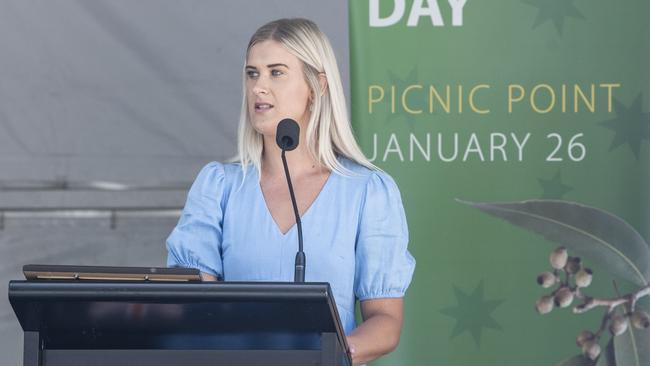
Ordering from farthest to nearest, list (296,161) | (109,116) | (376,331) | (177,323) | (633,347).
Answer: (109,116)
(633,347)
(296,161)
(376,331)
(177,323)

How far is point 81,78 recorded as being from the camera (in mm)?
3734

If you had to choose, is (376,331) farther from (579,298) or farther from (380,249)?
(579,298)

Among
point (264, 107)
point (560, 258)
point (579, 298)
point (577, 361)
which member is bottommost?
point (577, 361)

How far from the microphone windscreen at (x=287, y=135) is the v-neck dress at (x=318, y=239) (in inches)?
12.0

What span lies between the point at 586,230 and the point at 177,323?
1.88 metres

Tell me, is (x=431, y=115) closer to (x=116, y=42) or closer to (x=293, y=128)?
(x=116, y=42)

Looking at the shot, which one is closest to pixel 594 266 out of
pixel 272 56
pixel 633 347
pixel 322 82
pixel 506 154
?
pixel 633 347

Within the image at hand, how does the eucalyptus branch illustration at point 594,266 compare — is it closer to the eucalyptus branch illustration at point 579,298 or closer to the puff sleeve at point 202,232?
the eucalyptus branch illustration at point 579,298

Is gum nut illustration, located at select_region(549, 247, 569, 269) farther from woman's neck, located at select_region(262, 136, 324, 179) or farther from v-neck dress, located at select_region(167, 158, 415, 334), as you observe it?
woman's neck, located at select_region(262, 136, 324, 179)

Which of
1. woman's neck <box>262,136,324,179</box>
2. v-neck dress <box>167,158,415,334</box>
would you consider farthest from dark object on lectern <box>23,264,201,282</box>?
woman's neck <box>262,136,324,179</box>

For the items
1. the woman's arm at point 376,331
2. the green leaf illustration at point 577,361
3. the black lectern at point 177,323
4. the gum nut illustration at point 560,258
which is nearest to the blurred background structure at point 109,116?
the gum nut illustration at point 560,258

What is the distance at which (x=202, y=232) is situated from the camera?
9.05 feet

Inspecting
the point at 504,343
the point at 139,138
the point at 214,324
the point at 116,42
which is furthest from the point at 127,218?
the point at 214,324

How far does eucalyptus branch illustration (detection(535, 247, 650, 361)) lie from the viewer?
363cm
